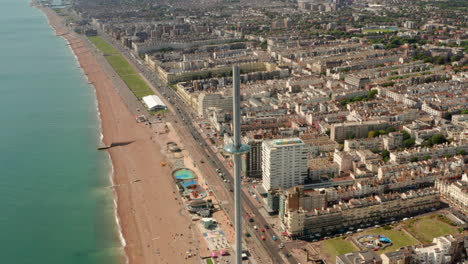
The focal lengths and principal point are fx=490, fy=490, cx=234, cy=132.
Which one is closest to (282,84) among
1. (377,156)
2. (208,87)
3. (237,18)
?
(208,87)

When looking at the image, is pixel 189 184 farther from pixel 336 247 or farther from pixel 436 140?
pixel 436 140

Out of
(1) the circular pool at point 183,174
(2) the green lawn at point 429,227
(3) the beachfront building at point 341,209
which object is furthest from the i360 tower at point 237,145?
(1) the circular pool at point 183,174

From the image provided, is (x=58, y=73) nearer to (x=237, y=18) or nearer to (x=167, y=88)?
(x=167, y=88)

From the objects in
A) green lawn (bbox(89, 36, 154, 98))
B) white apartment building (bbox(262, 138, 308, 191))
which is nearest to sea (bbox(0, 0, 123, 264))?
green lawn (bbox(89, 36, 154, 98))

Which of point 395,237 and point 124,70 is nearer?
point 395,237

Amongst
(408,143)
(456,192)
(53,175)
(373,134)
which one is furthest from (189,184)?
(408,143)

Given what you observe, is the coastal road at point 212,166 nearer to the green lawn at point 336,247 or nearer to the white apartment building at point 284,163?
the green lawn at point 336,247
